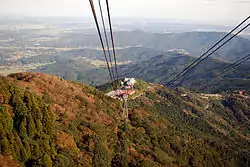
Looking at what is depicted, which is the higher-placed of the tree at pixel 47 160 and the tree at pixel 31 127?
the tree at pixel 31 127

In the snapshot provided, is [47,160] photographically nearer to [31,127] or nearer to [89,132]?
[31,127]

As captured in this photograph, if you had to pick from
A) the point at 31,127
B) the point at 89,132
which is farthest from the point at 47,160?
the point at 89,132

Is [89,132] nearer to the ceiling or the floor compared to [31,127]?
nearer to the floor

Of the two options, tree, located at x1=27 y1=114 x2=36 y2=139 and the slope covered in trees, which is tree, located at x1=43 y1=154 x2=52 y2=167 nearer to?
the slope covered in trees

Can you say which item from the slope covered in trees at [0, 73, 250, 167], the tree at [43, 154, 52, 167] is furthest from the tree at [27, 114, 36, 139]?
the tree at [43, 154, 52, 167]

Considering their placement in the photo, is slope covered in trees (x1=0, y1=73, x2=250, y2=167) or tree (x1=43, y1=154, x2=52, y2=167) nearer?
tree (x1=43, y1=154, x2=52, y2=167)

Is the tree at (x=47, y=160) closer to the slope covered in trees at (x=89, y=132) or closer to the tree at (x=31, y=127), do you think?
the slope covered in trees at (x=89, y=132)

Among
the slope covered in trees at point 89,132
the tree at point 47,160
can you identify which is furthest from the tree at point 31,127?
the tree at point 47,160

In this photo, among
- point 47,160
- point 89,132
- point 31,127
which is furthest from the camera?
point 89,132

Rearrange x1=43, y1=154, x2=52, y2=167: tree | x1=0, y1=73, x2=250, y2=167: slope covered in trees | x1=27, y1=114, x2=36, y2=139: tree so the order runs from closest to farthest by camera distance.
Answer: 1. x1=43, y1=154, x2=52, y2=167: tree
2. x1=0, y1=73, x2=250, y2=167: slope covered in trees
3. x1=27, y1=114, x2=36, y2=139: tree
